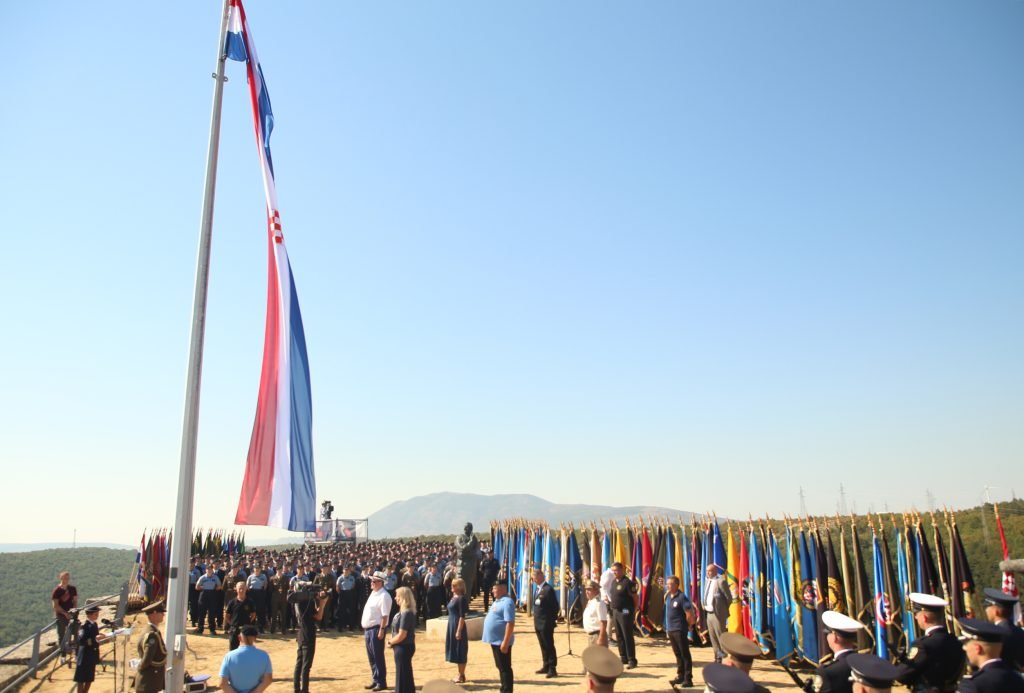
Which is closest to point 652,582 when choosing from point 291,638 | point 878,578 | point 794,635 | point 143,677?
point 794,635

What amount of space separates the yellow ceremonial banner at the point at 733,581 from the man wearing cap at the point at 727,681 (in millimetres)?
9767

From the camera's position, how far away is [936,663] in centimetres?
609

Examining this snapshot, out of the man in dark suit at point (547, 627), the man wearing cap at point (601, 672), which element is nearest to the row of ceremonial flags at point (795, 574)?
the man in dark suit at point (547, 627)

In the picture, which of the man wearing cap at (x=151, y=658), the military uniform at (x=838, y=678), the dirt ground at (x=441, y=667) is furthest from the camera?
the dirt ground at (x=441, y=667)

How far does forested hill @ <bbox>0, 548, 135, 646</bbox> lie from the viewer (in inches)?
1944

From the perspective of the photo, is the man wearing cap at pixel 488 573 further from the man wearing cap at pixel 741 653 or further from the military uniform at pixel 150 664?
the man wearing cap at pixel 741 653

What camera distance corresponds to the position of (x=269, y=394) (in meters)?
7.40

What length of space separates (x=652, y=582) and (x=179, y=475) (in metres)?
12.5

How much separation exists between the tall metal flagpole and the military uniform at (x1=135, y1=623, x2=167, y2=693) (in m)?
1.92

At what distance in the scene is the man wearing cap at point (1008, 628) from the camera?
6.61 metres

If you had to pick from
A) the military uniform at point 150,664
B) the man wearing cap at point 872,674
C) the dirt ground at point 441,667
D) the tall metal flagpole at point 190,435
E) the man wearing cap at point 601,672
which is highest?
the tall metal flagpole at point 190,435

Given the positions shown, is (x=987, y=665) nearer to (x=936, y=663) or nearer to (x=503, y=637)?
(x=936, y=663)

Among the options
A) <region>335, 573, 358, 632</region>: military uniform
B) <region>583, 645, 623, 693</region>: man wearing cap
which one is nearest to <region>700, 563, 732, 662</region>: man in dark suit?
<region>583, 645, 623, 693</region>: man wearing cap

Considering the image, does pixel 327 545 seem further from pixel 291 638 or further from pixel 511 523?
pixel 291 638
